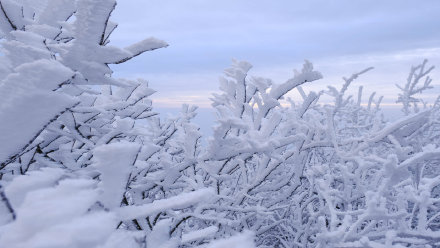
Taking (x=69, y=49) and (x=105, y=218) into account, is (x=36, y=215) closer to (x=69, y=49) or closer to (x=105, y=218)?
(x=105, y=218)

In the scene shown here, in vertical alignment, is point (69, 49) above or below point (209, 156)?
above

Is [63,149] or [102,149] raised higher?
[102,149]

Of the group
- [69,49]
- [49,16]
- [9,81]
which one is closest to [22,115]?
[9,81]

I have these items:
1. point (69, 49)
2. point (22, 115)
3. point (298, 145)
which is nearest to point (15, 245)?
point (22, 115)

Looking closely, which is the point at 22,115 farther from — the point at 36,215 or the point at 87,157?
the point at 87,157

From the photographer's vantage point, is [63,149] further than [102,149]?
Yes

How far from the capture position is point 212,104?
8.69 ft

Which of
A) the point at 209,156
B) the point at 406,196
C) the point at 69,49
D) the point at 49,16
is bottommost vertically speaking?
the point at 406,196

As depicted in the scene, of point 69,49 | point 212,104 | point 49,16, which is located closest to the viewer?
point 69,49

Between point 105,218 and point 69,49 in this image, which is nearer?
point 105,218

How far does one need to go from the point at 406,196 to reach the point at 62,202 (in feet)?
5.81

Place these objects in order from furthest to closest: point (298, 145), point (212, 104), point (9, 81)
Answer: point (212, 104) < point (298, 145) < point (9, 81)

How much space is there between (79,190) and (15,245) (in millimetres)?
Answer: 126

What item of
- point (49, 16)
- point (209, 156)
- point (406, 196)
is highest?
point (49, 16)
